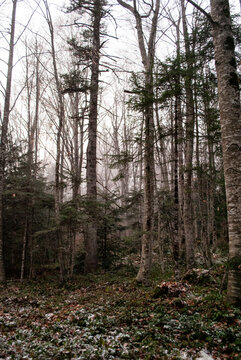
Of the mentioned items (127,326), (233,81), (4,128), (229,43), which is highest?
(4,128)

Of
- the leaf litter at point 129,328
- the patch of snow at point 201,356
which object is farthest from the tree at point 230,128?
the patch of snow at point 201,356

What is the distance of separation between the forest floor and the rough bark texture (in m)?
0.81

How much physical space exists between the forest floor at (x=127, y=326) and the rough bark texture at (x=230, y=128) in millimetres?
806

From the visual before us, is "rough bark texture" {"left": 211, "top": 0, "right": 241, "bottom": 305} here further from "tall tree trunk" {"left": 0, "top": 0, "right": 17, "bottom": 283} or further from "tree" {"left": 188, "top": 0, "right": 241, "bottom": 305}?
"tall tree trunk" {"left": 0, "top": 0, "right": 17, "bottom": 283}

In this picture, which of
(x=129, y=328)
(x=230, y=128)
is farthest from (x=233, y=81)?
(x=129, y=328)

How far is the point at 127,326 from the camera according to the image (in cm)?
415

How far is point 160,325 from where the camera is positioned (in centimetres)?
403

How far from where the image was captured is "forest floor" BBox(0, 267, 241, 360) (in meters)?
3.31

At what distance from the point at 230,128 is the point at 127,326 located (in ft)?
13.5

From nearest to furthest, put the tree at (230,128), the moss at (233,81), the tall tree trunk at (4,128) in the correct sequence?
the tree at (230,128) < the moss at (233,81) < the tall tree trunk at (4,128)

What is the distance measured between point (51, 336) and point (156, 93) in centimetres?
671

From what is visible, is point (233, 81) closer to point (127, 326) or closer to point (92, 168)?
point (127, 326)

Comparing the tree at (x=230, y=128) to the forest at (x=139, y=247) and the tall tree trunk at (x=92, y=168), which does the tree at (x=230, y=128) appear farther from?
the tall tree trunk at (x=92, y=168)

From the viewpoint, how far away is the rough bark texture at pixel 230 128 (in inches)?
163
